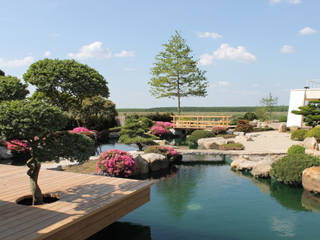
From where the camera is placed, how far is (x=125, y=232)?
6086 millimetres

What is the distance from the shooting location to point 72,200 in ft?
17.2

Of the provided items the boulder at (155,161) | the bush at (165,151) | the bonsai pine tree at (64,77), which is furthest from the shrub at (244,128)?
the boulder at (155,161)

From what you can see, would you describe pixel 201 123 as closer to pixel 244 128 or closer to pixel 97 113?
pixel 244 128

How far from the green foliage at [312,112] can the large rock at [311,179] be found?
51.6 ft

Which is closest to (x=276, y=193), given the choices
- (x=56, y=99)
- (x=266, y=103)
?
(x=56, y=99)

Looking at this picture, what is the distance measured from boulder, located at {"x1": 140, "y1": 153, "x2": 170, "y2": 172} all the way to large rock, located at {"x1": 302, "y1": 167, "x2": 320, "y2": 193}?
5536 mm

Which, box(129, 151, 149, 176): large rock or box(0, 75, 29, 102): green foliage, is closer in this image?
box(0, 75, 29, 102): green foliage

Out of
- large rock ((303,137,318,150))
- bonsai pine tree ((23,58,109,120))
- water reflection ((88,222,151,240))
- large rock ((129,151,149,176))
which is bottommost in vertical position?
water reflection ((88,222,151,240))

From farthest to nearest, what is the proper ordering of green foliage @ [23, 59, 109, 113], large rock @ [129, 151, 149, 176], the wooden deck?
green foliage @ [23, 59, 109, 113], large rock @ [129, 151, 149, 176], the wooden deck

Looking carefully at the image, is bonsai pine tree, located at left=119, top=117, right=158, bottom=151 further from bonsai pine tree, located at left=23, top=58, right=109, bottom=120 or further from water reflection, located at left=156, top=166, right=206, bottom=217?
bonsai pine tree, located at left=23, top=58, right=109, bottom=120

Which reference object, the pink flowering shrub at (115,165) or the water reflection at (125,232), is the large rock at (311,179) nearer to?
the water reflection at (125,232)

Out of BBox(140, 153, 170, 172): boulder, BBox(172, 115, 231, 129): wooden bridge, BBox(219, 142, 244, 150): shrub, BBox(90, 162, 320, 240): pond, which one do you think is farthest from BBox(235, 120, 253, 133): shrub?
BBox(90, 162, 320, 240): pond

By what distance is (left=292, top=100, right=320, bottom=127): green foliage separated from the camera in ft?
73.4

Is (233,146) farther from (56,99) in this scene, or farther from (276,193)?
(56,99)
